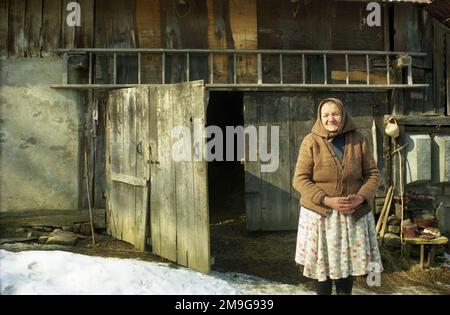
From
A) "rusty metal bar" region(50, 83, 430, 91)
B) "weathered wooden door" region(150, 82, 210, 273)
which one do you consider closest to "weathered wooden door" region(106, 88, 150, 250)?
"weathered wooden door" region(150, 82, 210, 273)

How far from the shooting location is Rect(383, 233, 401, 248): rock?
18.3ft

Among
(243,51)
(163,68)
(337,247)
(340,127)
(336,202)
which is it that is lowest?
(337,247)

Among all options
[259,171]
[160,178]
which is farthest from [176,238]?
Result: [259,171]

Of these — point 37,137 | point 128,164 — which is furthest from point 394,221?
point 37,137

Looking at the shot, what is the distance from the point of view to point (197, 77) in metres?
6.00

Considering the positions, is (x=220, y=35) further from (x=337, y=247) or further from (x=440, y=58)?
(x=337, y=247)

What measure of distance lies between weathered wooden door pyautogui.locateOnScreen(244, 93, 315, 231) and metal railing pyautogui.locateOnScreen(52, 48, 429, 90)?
34cm

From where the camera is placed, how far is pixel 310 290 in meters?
4.27

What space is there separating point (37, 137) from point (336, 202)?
468cm

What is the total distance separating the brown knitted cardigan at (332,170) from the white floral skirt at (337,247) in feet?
0.42

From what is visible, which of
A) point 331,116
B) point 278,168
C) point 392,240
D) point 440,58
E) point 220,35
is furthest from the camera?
point 440,58
